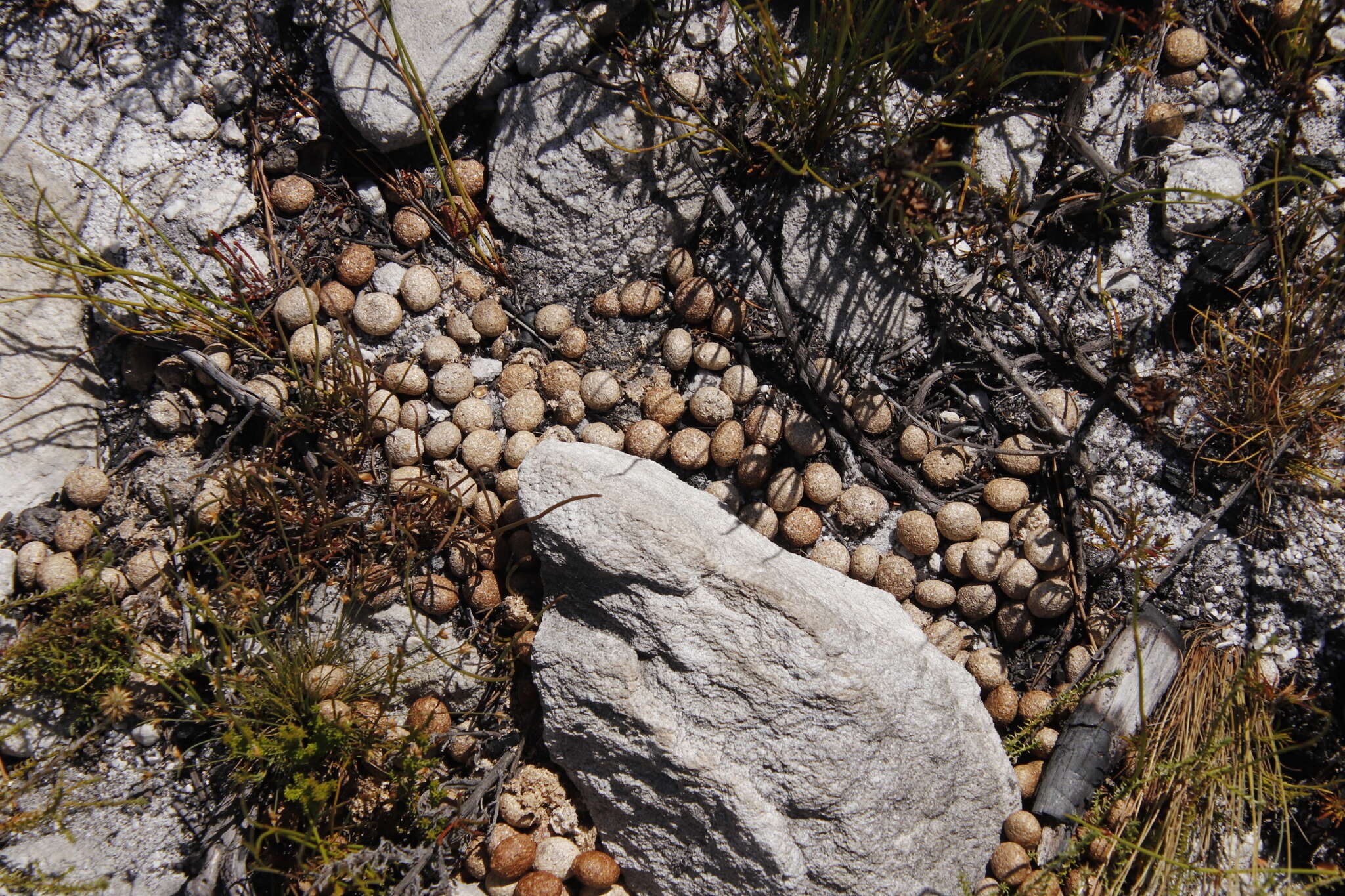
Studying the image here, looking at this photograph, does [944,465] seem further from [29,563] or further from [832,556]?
[29,563]

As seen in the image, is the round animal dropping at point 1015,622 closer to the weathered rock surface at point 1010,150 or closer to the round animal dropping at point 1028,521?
the round animal dropping at point 1028,521

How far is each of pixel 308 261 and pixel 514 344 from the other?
850 millimetres

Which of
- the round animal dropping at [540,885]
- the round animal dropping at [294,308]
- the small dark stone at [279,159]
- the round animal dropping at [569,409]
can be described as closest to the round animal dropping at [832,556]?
the round animal dropping at [569,409]

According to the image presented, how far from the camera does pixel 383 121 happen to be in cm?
306

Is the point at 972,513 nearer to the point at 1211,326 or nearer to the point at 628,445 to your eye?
the point at 1211,326

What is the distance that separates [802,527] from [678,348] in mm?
806

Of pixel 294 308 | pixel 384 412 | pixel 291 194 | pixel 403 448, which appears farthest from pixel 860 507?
pixel 291 194

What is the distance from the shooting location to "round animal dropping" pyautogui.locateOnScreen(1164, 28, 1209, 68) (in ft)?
9.95

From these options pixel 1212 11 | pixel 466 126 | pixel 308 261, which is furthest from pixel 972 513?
pixel 308 261

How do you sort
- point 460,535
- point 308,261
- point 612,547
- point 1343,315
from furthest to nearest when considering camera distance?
point 308,261 → point 460,535 → point 1343,315 → point 612,547

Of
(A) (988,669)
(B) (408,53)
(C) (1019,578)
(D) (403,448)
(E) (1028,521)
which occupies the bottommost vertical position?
(D) (403,448)

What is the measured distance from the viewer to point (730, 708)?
2656 millimetres

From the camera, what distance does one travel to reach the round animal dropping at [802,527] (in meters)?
3.03

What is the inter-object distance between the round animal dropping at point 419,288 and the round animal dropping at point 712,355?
1.02 meters
